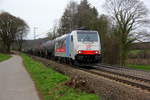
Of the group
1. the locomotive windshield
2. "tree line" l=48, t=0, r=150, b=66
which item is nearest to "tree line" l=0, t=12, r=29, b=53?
"tree line" l=48, t=0, r=150, b=66

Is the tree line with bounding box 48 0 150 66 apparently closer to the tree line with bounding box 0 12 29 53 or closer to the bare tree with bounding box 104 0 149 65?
the bare tree with bounding box 104 0 149 65

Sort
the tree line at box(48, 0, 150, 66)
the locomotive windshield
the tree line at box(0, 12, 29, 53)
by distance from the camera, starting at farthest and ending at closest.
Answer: the tree line at box(0, 12, 29, 53) < the tree line at box(48, 0, 150, 66) < the locomotive windshield

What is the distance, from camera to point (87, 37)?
18203 millimetres

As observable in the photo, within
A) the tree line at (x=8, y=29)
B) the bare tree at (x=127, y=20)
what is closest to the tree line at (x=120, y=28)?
the bare tree at (x=127, y=20)

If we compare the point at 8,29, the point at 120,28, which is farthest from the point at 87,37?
the point at 8,29

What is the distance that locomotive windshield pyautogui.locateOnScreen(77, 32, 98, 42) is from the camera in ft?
59.0

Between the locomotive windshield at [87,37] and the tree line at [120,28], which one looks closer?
the locomotive windshield at [87,37]

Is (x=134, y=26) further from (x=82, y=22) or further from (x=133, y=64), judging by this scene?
(x=82, y=22)

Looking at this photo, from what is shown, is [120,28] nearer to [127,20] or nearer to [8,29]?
A: [127,20]

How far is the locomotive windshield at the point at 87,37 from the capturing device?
1798 centimetres

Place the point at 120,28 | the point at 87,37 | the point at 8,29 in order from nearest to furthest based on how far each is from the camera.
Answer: the point at 87,37, the point at 120,28, the point at 8,29

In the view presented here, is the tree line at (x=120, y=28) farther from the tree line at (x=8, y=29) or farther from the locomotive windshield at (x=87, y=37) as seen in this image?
the tree line at (x=8, y=29)

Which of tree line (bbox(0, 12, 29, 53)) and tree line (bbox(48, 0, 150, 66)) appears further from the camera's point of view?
tree line (bbox(0, 12, 29, 53))

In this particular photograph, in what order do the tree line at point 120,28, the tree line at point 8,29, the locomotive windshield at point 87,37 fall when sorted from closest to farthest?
the locomotive windshield at point 87,37, the tree line at point 120,28, the tree line at point 8,29
